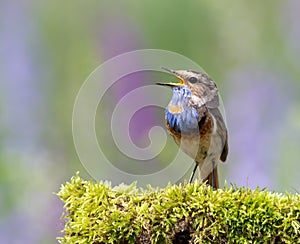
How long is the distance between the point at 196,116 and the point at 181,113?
0.08 m

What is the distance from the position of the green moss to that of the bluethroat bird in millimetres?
770

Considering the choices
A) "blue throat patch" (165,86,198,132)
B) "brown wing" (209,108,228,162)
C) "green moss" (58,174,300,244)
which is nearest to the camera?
"green moss" (58,174,300,244)

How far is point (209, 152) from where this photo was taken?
361 centimetres

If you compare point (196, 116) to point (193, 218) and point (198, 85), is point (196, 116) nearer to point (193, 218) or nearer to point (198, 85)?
point (198, 85)

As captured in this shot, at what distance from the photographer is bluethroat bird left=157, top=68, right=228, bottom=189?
11.1ft

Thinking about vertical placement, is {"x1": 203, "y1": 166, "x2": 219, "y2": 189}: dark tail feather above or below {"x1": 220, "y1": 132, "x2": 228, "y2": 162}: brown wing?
below

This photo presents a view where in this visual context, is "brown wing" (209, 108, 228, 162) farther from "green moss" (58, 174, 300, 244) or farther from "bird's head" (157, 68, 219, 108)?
"green moss" (58, 174, 300, 244)

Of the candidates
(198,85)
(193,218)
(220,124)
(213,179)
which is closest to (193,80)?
(198,85)

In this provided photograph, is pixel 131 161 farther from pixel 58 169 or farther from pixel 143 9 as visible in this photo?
pixel 143 9

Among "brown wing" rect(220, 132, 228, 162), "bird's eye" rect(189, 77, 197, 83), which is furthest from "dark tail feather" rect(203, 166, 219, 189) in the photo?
"bird's eye" rect(189, 77, 197, 83)

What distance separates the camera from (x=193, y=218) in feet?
8.49

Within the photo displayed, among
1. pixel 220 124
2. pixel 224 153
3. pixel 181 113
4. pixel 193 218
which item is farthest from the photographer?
pixel 224 153

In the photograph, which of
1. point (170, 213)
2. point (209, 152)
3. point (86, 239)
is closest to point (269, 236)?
point (170, 213)

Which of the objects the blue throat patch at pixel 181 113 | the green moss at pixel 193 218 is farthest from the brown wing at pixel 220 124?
the green moss at pixel 193 218
